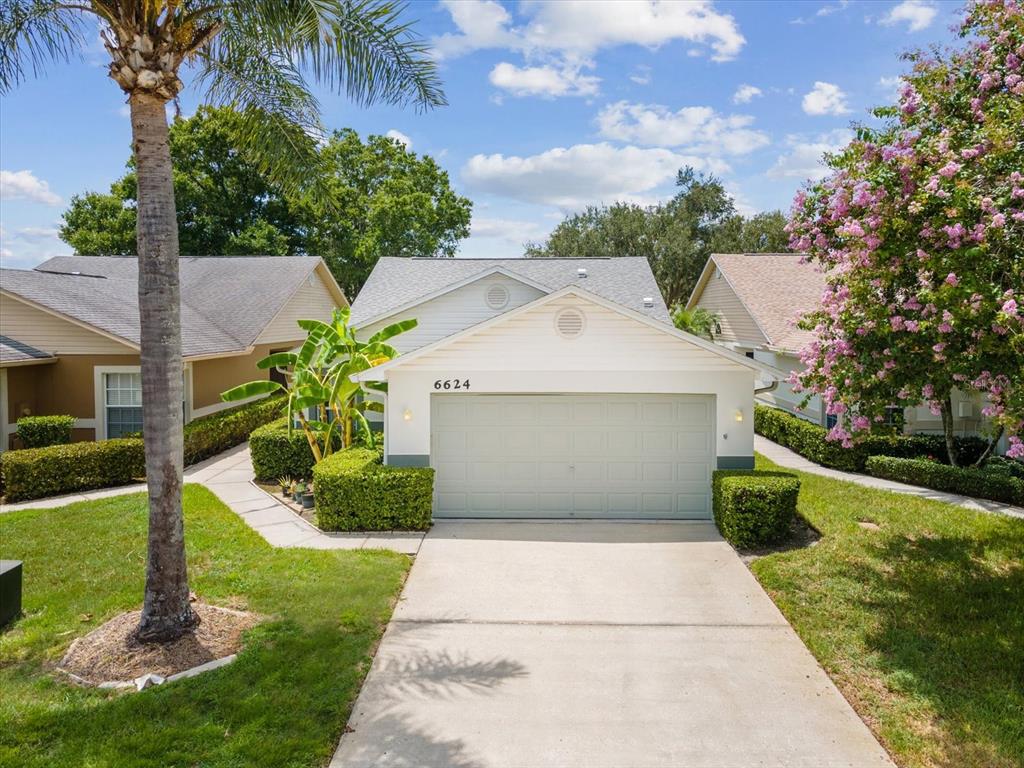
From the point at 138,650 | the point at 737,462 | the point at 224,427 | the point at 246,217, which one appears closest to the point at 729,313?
the point at 737,462

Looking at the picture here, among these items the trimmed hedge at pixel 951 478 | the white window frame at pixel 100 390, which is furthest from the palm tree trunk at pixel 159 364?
the trimmed hedge at pixel 951 478

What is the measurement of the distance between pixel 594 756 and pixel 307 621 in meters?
3.68

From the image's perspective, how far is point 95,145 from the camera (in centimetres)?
1571

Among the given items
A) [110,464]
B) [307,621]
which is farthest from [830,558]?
[110,464]

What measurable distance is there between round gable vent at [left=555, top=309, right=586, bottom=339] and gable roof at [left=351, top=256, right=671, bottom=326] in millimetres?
6189

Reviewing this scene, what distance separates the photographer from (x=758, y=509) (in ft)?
33.6

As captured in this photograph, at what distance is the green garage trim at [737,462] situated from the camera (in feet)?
38.2

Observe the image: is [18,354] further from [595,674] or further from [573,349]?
[595,674]

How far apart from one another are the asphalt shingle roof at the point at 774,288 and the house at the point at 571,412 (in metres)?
8.92

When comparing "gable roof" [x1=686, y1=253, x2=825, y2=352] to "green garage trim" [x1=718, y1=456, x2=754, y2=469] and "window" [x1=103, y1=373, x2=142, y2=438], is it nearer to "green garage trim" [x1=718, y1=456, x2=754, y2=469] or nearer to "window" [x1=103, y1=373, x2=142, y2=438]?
"green garage trim" [x1=718, y1=456, x2=754, y2=469]

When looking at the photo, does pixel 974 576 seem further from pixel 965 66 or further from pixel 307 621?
pixel 307 621

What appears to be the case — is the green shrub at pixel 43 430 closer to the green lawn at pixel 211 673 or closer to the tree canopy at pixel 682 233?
the green lawn at pixel 211 673

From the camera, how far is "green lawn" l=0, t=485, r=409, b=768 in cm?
534

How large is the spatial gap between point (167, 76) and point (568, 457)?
26.5ft
